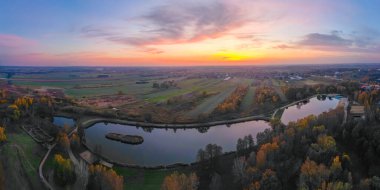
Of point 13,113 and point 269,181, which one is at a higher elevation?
point 13,113

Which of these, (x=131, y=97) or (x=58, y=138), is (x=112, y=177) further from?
(x=131, y=97)

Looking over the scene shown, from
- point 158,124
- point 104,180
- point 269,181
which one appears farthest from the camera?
point 158,124

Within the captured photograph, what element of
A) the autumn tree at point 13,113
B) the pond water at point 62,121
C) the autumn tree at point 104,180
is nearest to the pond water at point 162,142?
the pond water at point 62,121

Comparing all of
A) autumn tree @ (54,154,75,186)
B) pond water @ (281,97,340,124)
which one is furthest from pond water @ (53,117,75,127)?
pond water @ (281,97,340,124)

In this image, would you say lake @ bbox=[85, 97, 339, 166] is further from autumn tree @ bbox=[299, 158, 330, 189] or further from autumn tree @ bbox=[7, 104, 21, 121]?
autumn tree @ bbox=[299, 158, 330, 189]

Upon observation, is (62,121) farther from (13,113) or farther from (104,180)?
(104,180)

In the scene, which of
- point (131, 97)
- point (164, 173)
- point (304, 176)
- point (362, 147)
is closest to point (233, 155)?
point (164, 173)

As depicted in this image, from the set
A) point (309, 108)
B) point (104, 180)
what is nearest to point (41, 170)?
point (104, 180)
